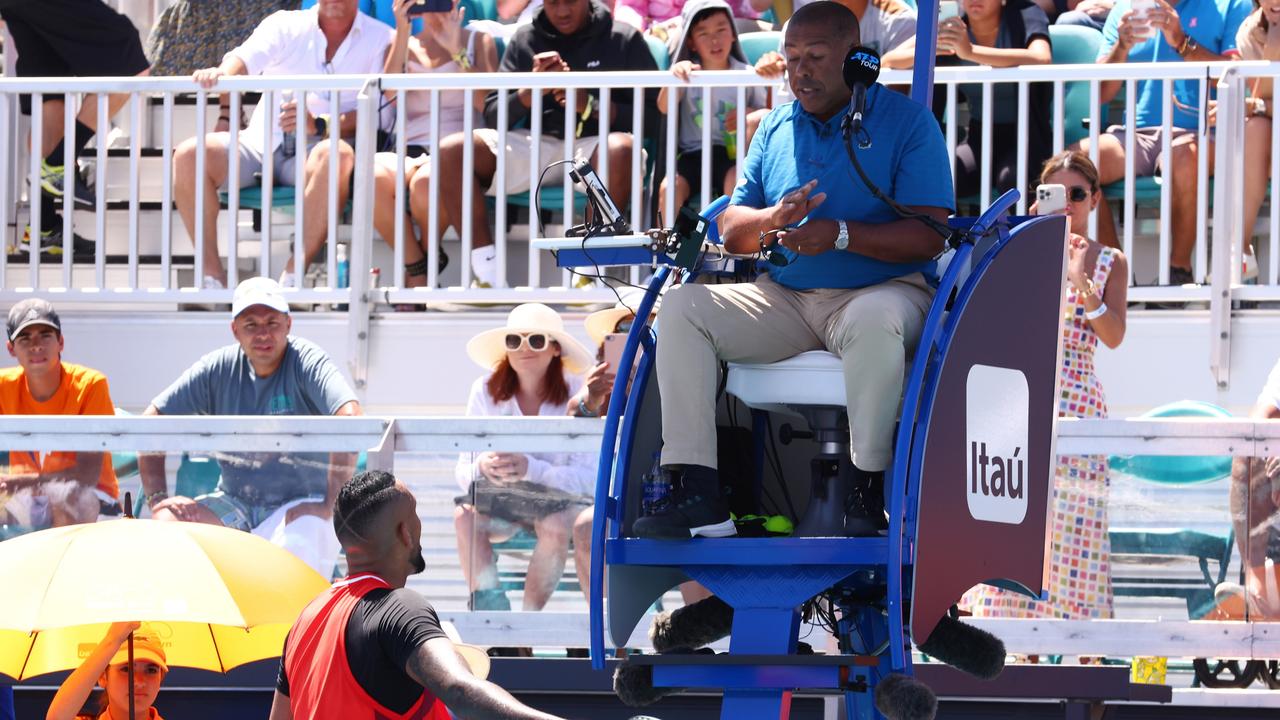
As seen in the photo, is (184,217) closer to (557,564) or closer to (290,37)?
(290,37)

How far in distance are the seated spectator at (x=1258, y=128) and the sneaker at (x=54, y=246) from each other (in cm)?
602

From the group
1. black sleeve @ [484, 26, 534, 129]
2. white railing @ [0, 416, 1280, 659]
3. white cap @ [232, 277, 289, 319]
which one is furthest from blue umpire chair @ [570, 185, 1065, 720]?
black sleeve @ [484, 26, 534, 129]

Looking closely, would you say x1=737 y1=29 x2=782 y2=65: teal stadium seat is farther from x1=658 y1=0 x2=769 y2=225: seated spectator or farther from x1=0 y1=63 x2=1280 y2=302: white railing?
x1=0 y1=63 x2=1280 y2=302: white railing

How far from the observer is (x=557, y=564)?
7090mm

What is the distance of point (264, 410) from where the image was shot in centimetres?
828

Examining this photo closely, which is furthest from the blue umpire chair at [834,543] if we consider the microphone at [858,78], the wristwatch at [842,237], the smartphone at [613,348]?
the smartphone at [613,348]

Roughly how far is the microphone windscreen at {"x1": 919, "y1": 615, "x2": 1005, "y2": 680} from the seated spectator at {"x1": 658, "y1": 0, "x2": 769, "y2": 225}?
4.86m

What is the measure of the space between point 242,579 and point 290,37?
575 centimetres

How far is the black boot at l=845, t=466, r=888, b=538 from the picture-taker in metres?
4.69

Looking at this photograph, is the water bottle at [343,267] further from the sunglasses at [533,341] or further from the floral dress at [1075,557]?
the floral dress at [1075,557]

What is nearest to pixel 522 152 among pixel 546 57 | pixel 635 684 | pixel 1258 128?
pixel 546 57

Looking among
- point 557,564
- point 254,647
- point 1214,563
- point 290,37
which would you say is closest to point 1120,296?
point 1214,563

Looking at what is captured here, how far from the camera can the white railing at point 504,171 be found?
362 inches

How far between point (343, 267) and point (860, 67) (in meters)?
5.73
